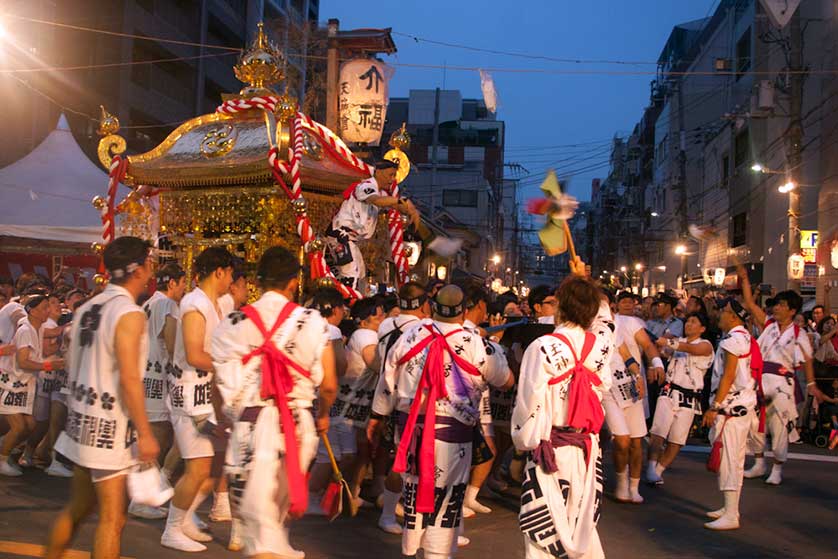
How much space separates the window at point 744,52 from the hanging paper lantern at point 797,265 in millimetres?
12711

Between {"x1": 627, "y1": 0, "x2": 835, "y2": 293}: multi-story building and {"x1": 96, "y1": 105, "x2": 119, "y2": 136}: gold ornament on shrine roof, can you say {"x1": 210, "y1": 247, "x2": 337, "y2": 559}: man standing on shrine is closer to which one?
{"x1": 96, "y1": 105, "x2": 119, "y2": 136}: gold ornament on shrine roof

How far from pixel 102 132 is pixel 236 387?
253 inches

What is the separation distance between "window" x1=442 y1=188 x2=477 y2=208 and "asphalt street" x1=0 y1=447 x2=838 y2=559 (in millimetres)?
49205

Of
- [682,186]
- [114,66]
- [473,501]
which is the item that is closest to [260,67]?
[473,501]

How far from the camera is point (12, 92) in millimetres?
24922

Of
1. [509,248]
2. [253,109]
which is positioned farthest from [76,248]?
[509,248]

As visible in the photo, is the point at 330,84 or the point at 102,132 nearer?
the point at 102,132

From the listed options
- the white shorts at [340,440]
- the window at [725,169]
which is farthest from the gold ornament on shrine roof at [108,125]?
the window at [725,169]

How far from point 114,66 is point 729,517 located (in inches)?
1041

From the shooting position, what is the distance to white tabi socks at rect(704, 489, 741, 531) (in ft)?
23.6

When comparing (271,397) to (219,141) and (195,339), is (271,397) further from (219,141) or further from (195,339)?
(219,141)

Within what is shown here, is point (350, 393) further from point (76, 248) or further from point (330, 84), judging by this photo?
point (76, 248)

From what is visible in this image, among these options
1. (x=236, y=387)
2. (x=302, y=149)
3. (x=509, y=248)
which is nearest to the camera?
(x=236, y=387)

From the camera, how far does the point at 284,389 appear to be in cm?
444
